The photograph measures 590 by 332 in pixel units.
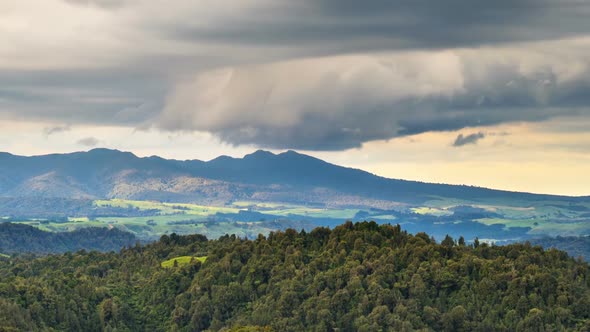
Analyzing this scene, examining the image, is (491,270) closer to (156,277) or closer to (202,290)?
(202,290)

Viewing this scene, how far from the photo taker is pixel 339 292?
165 metres

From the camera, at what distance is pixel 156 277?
198250mm

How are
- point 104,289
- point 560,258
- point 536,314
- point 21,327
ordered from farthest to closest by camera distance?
1. point 104,289
2. point 560,258
3. point 21,327
4. point 536,314

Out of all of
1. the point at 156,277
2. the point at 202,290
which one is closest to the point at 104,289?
the point at 156,277

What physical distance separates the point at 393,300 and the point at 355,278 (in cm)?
827

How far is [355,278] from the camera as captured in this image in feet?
549

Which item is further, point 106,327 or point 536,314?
point 106,327

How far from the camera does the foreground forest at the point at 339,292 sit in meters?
155

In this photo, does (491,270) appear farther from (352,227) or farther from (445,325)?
(352,227)

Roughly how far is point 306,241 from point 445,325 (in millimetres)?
48192

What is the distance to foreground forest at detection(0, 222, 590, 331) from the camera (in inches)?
6117

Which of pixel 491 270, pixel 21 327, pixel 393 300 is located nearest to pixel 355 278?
pixel 393 300

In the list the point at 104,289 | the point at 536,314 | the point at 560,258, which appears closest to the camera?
the point at 536,314

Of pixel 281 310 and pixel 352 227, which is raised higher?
pixel 352 227
